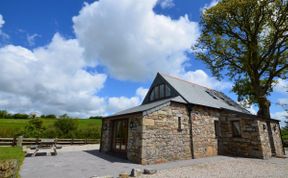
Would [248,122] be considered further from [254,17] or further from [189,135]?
[254,17]

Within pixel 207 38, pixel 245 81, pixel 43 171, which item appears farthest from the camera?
pixel 245 81

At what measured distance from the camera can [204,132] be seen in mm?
12180

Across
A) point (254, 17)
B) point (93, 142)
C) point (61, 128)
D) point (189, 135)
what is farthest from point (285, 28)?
point (61, 128)

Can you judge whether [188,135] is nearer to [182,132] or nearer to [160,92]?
[182,132]

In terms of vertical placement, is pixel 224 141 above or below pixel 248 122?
below

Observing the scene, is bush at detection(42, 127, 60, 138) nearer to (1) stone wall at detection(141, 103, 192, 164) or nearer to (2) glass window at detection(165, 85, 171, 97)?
(2) glass window at detection(165, 85, 171, 97)

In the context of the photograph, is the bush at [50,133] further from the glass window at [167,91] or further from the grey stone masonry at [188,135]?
the glass window at [167,91]

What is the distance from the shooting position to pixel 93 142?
23312 millimetres

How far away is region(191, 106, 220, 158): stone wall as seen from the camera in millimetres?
11539

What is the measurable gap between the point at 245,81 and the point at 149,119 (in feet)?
51.5

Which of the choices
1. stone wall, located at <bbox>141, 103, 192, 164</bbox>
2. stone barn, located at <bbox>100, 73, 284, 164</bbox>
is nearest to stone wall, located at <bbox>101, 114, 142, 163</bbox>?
stone barn, located at <bbox>100, 73, 284, 164</bbox>

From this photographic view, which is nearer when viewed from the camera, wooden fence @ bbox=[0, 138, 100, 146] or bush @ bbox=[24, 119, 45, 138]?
wooden fence @ bbox=[0, 138, 100, 146]

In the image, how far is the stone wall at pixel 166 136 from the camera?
30.8 feet

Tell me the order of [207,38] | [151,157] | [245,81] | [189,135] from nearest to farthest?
1. [151,157]
2. [189,135]
3. [207,38]
4. [245,81]
